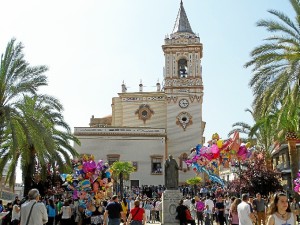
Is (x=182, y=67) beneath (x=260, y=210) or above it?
above

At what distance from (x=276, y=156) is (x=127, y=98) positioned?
17.4m

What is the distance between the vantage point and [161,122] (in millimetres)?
50125

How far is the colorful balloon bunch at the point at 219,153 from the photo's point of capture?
906 inches

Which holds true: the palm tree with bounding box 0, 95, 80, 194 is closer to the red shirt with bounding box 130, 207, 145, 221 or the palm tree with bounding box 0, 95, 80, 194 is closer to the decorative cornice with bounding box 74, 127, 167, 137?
the red shirt with bounding box 130, 207, 145, 221

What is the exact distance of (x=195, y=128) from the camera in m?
48.8

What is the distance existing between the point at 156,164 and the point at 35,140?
29158 mm

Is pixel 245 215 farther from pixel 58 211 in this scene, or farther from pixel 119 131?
pixel 119 131

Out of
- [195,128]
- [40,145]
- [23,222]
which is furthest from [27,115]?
[195,128]

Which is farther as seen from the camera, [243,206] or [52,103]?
[52,103]

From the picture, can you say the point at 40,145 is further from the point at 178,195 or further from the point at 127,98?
the point at 127,98

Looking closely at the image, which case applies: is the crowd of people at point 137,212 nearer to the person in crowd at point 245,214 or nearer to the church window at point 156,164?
the person in crowd at point 245,214

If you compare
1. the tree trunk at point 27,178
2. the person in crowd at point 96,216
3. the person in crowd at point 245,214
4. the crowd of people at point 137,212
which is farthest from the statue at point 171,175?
the tree trunk at point 27,178

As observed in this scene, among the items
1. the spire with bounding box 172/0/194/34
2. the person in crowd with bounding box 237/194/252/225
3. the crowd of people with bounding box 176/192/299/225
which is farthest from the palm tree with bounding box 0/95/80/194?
the spire with bounding box 172/0/194/34

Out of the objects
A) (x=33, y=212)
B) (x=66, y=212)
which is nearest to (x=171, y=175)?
(x=66, y=212)
